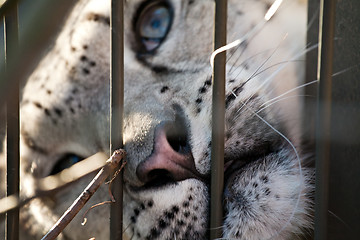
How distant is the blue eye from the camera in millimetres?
2123

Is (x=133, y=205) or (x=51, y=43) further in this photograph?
(x=51, y=43)

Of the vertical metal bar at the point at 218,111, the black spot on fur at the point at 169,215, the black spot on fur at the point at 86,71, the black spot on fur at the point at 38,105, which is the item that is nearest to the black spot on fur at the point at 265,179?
the black spot on fur at the point at 169,215

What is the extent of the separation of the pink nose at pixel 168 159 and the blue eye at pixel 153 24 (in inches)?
20.9

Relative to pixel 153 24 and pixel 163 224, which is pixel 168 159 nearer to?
pixel 163 224

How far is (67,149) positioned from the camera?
217cm

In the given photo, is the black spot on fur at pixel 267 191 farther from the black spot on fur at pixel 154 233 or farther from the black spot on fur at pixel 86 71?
the black spot on fur at pixel 86 71

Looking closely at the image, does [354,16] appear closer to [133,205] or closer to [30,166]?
[133,205]

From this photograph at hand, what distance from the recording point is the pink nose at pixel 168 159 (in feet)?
5.41

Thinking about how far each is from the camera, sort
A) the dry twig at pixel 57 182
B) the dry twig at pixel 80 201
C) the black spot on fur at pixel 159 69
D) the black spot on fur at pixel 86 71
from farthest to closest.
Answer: the black spot on fur at pixel 86 71, the black spot on fur at pixel 159 69, the dry twig at pixel 57 182, the dry twig at pixel 80 201

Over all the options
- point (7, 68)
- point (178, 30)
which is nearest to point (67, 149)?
point (178, 30)

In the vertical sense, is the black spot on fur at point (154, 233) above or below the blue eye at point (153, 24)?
below

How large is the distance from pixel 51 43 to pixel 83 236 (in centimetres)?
81

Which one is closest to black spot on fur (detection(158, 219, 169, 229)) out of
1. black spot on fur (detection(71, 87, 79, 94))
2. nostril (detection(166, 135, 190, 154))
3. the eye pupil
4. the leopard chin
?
the leopard chin

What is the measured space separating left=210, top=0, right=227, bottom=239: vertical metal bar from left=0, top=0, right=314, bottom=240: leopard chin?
357mm
